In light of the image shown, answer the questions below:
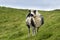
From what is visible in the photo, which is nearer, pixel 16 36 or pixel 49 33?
pixel 49 33

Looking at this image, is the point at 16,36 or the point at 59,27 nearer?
the point at 59,27

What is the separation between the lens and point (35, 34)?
33000 millimetres

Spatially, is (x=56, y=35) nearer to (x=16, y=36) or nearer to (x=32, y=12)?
(x=32, y=12)

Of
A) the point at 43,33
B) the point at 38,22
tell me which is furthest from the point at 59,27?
the point at 38,22

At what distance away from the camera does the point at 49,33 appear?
34000 millimetres

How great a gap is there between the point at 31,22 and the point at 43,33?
3.92 metres

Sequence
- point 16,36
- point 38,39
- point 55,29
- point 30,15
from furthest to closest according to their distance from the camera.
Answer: point 16,36
point 55,29
point 38,39
point 30,15

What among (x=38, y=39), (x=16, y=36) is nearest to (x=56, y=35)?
(x=38, y=39)

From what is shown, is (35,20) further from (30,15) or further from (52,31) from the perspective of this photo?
(52,31)

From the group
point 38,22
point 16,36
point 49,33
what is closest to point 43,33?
point 49,33

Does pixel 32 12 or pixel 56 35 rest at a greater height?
pixel 32 12

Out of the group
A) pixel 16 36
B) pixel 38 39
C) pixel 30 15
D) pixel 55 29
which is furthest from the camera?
pixel 16 36

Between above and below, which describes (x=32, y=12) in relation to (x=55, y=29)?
above

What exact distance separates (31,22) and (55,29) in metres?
6.04
